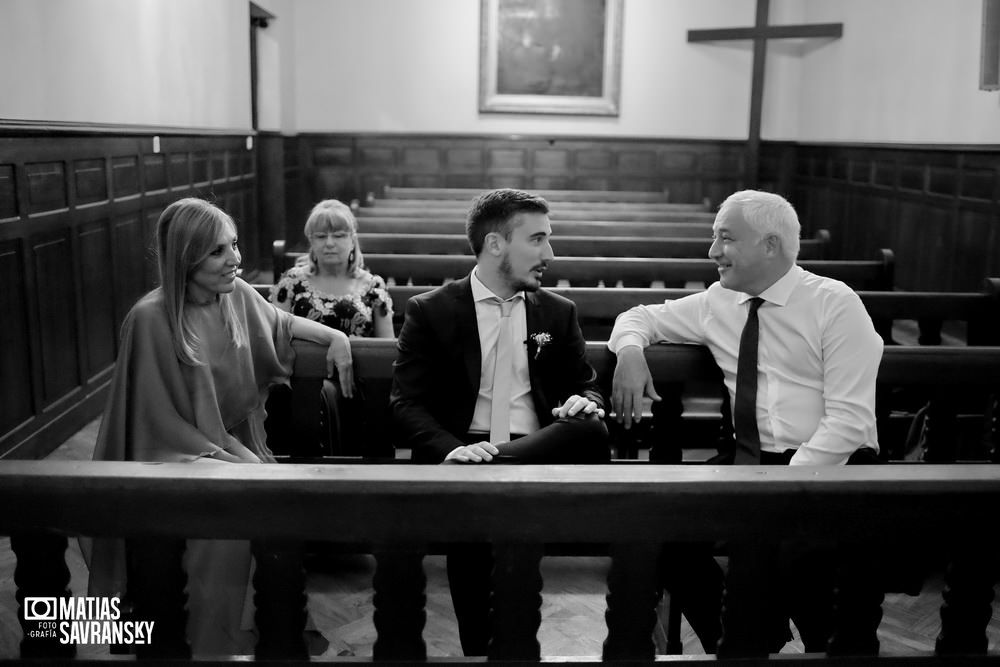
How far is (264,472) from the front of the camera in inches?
47.4

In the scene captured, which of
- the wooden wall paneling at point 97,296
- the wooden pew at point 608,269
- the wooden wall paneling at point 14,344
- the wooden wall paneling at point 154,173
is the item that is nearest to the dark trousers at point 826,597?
the wooden pew at point 608,269

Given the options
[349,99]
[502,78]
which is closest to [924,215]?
[502,78]

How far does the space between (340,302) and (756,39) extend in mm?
8358

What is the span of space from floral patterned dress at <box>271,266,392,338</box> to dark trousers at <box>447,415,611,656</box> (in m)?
1.32

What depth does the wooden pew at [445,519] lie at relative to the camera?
3.91 feet

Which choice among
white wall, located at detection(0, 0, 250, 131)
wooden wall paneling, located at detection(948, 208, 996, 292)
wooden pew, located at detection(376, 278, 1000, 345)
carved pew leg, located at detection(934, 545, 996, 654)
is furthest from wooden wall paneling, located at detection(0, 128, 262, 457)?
wooden wall paneling, located at detection(948, 208, 996, 292)

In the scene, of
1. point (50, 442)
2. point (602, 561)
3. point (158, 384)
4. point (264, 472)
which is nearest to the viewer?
point (264, 472)

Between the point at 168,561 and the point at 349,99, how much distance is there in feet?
33.3

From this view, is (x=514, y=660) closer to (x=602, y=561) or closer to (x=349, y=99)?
(x=602, y=561)

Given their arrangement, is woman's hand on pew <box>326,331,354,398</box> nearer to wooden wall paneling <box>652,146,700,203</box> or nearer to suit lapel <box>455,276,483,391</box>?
suit lapel <box>455,276,483,391</box>

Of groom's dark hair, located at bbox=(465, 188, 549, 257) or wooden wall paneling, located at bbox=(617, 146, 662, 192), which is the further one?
wooden wall paneling, located at bbox=(617, 146, 662, 192)

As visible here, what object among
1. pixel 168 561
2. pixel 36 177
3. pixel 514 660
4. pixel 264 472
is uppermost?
pixel 36 177

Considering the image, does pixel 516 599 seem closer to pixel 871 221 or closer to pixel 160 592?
pixel 160 592

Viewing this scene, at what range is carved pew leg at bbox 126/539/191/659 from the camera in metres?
1.22
